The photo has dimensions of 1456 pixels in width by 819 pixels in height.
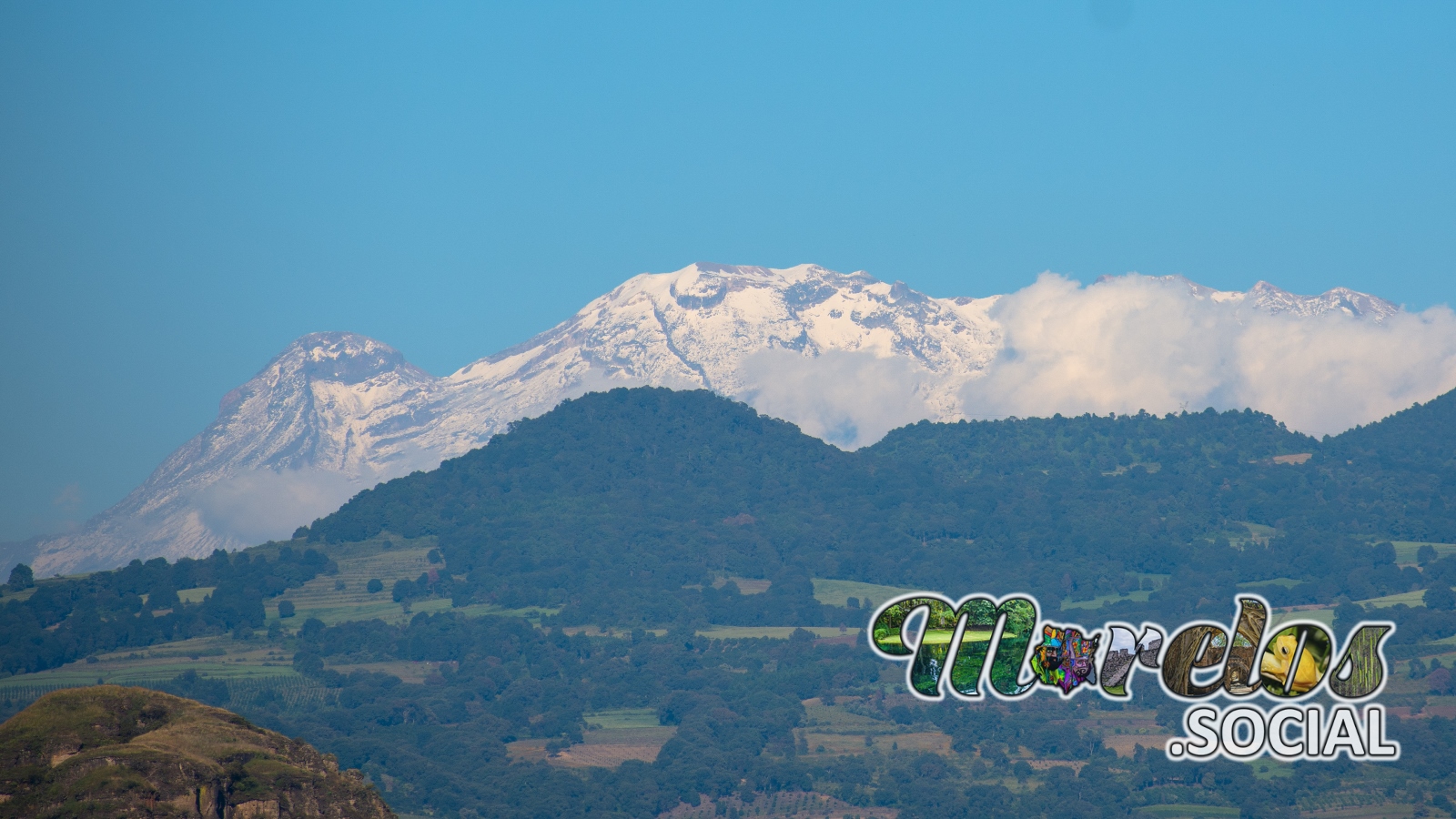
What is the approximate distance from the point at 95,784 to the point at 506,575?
5541 inches

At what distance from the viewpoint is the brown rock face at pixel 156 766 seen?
5062cm

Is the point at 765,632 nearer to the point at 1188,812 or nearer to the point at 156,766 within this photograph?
the point at 1188,812

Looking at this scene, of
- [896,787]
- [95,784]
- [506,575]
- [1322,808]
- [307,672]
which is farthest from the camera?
[506,575]

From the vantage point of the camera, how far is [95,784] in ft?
165

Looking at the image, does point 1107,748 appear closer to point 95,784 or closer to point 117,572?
point 95,784

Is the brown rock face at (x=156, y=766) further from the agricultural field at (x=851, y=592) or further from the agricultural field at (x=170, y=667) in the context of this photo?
the agricultural field at (x=851, y=592)

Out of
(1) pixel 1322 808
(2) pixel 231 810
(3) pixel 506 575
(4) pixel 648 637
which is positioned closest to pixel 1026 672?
(2) pixel 231 810

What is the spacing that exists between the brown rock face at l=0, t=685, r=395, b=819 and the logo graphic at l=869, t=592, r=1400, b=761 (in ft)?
68.2

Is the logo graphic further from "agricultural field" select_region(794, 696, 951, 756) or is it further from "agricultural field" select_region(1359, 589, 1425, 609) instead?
"agricultural field" select_region(1359, 589, 1425, 609)

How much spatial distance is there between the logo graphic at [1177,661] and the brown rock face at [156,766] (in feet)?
68.2

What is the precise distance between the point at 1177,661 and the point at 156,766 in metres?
29.2

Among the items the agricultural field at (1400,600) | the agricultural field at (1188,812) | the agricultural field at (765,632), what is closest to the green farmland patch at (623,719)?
the agricultural field at (765,632)

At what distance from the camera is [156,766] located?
51656mm

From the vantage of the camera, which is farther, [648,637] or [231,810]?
[648,637]
